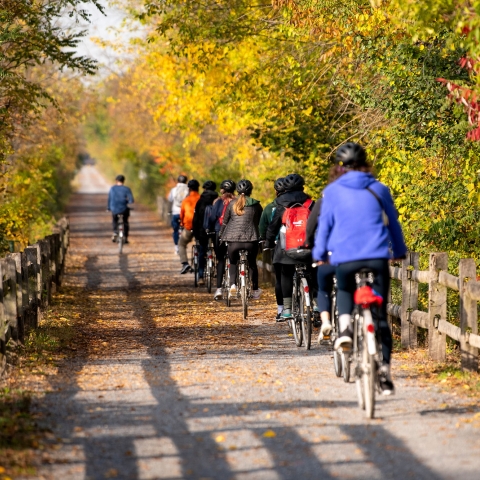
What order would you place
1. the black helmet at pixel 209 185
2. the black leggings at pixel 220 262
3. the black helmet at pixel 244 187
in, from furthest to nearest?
the black helmet at pixel 209 185 < the black leggings at pixel 220 262 < the black helmet at pixel 244 187

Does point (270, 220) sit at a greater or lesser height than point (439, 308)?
greater

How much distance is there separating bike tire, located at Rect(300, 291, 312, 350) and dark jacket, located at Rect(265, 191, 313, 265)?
55 cm

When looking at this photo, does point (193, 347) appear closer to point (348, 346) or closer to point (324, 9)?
point (348, 346)

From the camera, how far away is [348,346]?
8.62 m

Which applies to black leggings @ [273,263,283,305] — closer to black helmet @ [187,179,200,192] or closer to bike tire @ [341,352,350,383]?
bike tire @ [341,352,350,383]

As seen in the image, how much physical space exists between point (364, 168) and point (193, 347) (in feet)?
15.3

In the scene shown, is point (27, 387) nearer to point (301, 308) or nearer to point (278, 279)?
point (301, 308)

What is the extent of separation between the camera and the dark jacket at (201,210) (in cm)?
1964

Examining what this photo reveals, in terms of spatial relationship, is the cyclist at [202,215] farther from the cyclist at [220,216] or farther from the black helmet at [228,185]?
the black helmet at [228,185]

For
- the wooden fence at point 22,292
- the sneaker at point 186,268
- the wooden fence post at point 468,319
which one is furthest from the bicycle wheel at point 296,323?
the sneaker at point 186,268

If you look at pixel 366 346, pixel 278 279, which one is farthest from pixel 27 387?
pixel 278 279

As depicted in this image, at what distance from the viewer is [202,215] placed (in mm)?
19766

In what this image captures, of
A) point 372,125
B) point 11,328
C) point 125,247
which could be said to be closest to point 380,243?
point 11,328

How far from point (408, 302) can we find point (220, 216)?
6410 mm
